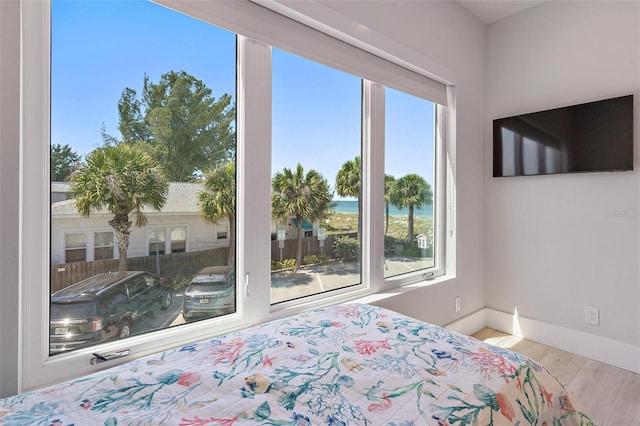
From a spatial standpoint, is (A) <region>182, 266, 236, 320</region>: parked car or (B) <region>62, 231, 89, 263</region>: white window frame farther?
(A) <region>182, 266, 236, 320</region>: parked car

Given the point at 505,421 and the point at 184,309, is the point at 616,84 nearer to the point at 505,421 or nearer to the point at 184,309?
the point at 505,421

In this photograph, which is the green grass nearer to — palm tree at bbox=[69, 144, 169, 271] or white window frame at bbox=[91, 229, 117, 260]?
palm tree at bbox=[69, 144, 169, 271]

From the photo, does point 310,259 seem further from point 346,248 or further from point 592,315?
point 592,315

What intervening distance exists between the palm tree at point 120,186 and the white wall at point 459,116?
1.47 metres

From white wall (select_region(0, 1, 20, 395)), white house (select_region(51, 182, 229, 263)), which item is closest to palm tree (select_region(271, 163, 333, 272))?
white house (select_region(51, 182, 229, 263))

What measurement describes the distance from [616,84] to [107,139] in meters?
3.16

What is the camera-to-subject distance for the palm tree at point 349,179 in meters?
2.12

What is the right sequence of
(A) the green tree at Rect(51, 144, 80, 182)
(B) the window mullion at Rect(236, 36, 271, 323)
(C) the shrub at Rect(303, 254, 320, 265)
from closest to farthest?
(A) the green tree at Rect(51, 144, 80, 182)
(B) the window mullion at Rect(236, 36, 271, 323)
(C) the shrub at Rect(303, 254, 320, 265)

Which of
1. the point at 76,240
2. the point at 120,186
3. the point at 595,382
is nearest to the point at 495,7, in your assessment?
the point at 595,382

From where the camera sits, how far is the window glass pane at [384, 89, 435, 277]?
7.91 feet

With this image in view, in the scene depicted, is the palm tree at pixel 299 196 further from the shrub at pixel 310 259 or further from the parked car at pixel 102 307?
the parked car at pixel 102 307

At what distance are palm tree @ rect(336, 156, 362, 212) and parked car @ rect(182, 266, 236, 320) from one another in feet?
2.82

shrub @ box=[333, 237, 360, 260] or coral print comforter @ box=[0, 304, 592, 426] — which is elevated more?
shrub @ box=[333, 237, 360, 260]

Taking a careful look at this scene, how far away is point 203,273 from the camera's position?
5.20ft
